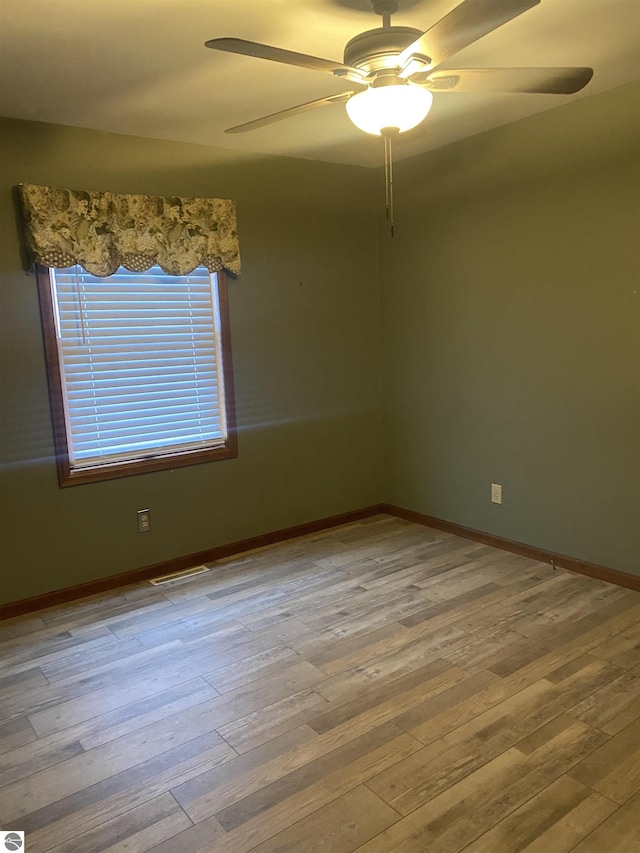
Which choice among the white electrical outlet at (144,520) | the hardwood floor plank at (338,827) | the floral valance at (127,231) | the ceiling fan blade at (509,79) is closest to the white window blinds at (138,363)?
the floral valance at (127,231)

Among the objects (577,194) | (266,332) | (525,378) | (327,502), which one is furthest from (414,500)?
(577,194)

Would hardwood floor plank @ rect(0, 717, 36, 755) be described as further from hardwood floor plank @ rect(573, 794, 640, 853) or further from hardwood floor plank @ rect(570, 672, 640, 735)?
hardwood floor plank @ rect(570, 672, 640, 735)

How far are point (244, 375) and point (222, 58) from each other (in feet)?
5.99

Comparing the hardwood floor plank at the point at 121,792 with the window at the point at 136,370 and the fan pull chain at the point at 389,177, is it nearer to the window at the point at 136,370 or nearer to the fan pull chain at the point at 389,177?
the window at the point at 136,370

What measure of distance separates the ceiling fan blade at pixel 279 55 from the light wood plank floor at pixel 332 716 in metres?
2.14

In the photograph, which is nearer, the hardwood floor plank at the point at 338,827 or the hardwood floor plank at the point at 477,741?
the hardwood floor plank at the point at 338,827

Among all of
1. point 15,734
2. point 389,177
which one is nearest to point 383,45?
point 389,177

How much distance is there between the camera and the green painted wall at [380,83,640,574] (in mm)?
3062

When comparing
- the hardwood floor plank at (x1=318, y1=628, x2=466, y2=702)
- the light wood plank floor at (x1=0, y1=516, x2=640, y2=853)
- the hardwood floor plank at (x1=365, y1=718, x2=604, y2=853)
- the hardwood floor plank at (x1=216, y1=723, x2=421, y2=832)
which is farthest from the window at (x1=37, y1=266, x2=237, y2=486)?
the hardwood floor plank at (x1=365, y1=718, x2=604, y2=853)

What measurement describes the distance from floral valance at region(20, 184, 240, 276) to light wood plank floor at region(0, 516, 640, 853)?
180cm

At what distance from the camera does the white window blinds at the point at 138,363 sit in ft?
10.6

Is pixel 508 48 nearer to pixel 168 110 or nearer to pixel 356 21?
pixel 356 21

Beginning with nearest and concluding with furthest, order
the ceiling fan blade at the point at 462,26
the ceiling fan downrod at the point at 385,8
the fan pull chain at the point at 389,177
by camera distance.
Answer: the ceiling fan blade at the point at 462,26
the ceiling fan downrod at the point at 385,8
the fan pull chain at the point at 389,177

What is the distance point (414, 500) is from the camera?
4.36 metres
